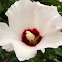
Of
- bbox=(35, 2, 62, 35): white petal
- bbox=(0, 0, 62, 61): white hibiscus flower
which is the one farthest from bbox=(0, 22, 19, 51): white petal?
bbox=(35, 2, 62, 35): white petal

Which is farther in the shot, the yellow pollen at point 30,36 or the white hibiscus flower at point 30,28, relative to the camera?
the yellow pollen at point 30,36

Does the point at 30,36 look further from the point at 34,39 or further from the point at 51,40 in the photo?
the point at 51,40

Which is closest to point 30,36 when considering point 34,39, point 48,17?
point 34,39

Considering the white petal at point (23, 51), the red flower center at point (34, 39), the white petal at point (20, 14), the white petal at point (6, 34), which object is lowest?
the red flower center at point (34, 39)

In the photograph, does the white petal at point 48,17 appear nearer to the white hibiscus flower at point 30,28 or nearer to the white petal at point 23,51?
the white hibiscus flower at point 30,28

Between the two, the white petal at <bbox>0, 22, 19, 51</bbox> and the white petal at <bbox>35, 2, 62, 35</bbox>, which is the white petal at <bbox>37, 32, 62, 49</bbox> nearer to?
the white petal at <bbox>35, 2, 62, 35</bbox>

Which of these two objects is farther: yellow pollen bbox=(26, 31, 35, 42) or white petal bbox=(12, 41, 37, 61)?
yellow pollen bbox=(26, 31, 35, 42)

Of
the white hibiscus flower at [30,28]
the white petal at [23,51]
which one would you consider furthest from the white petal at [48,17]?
the white petal at [23,51]
